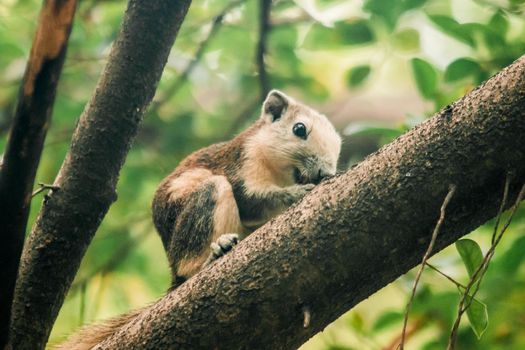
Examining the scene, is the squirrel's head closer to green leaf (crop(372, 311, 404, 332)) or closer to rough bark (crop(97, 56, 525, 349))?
green leaf (crop(372, 311, 404, 332))

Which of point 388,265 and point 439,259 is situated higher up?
point 439,259

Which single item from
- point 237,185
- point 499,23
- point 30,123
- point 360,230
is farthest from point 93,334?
point 499,23

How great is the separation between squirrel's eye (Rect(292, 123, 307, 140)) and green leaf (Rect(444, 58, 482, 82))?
3.48 ft

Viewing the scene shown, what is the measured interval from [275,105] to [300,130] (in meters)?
0.35

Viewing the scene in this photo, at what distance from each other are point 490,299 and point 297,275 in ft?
5.12

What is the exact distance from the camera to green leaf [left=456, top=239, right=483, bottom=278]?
2.66 meters

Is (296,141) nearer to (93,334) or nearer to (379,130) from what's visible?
(379,130)

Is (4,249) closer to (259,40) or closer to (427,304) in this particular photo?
(427,304)

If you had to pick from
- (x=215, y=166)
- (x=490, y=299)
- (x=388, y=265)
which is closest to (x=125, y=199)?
(x=215, y=166)

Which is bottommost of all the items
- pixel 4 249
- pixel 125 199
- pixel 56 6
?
pixel 4 249

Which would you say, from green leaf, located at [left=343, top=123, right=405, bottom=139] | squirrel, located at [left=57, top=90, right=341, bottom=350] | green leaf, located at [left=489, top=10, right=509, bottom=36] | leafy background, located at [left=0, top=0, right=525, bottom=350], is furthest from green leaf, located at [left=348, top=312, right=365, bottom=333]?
green leaf, located at [left=489, top=10, right=509, bottom=36]

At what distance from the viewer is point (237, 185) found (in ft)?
14.5

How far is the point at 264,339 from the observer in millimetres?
2635

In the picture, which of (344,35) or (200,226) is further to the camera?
(344,35)
